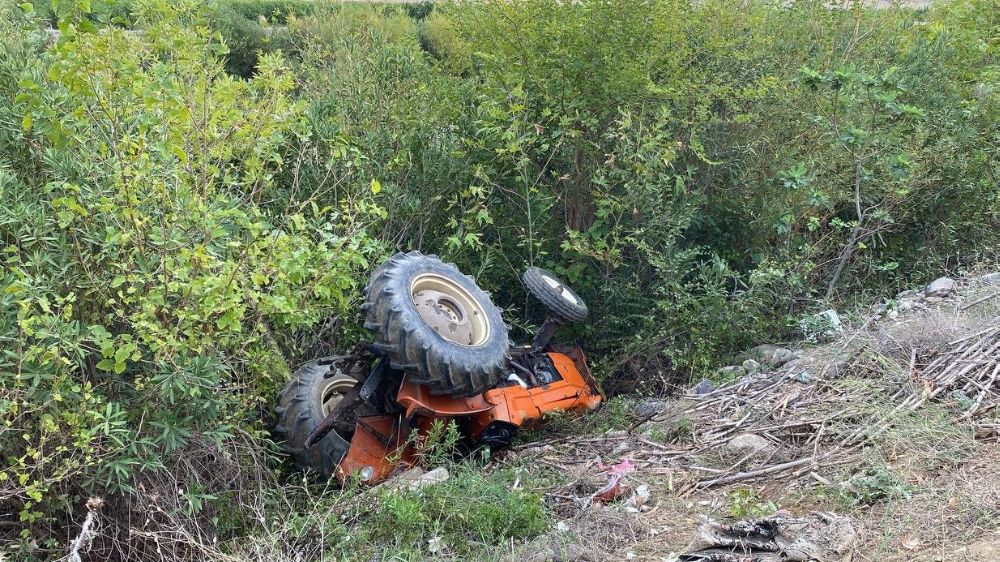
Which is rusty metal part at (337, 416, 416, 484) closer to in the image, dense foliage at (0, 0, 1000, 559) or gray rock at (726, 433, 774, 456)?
dense foliage at (0, 0, 1000, 559)

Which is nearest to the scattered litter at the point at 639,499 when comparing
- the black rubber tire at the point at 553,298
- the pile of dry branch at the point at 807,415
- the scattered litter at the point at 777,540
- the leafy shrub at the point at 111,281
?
the pile of dry branch at the point at 807,415

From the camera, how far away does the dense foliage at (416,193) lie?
12.2 ft

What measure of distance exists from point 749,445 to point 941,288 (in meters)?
2.98

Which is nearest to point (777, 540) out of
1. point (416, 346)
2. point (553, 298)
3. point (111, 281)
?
point (416, 346)

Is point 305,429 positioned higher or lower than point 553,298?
lower

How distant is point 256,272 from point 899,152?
547cm

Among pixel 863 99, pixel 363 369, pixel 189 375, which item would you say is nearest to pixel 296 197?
pixel 363 369

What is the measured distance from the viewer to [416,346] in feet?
15.3

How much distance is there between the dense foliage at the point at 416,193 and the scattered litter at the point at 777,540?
88 centimetres

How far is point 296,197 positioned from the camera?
618 cm

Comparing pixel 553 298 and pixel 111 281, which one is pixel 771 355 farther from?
pixel 111 281

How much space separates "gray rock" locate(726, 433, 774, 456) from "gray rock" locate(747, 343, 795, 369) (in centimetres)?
120

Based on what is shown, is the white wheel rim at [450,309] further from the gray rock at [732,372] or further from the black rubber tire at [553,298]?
the gray rock at [732,372]

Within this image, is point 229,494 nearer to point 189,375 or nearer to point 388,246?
point 189,375
